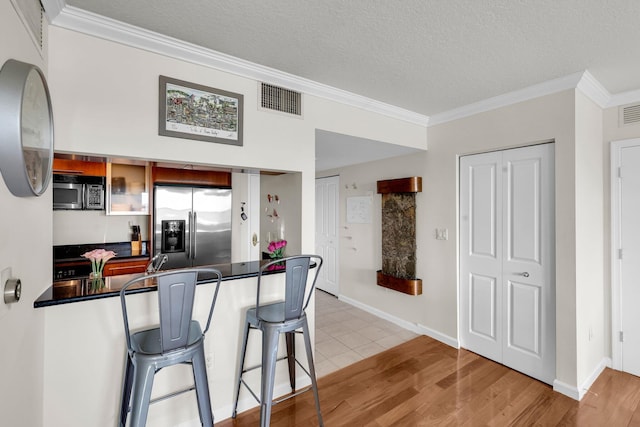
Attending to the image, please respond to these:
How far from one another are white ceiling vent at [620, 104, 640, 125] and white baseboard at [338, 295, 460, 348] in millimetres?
2647

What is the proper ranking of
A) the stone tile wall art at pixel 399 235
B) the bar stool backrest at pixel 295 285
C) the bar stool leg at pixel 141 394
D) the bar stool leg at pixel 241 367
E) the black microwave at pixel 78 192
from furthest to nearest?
1. the stone tile wall art at pixel 399 235
2. the black microwave at pixel 78 192
3. the bar stool leg at pixel 241 367
4. the bar stool backrest at pixel 295 285
5. the bar stool leg at pixel 141 394

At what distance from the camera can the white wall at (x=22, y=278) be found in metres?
1.05

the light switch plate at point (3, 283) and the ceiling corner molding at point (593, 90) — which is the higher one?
the ceiling corner molding at point (593, 90)

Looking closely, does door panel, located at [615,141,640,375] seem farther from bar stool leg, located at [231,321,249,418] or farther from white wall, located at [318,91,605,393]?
bar stool leg, located at [231,321,249,418]

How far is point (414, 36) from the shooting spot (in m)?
1.84

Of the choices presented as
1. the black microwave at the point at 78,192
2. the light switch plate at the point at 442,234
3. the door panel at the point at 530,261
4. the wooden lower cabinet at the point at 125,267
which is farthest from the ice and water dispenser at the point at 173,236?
the door panel at the point at 530,261

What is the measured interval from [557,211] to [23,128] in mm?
3363

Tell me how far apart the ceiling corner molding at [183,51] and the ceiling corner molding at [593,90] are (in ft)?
5.57

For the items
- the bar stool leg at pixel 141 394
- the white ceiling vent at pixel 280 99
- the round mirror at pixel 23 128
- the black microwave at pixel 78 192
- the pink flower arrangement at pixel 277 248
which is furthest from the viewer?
the black microwave at pixel 78 192

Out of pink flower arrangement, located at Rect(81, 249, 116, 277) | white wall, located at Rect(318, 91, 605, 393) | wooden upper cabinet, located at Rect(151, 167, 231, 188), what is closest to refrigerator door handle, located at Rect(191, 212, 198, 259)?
wooden upper cabinet, located at Rect(151, 167, 231, 188)

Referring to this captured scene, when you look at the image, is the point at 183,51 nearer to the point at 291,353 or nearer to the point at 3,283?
the point at 3,283

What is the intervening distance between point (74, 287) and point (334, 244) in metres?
3.81

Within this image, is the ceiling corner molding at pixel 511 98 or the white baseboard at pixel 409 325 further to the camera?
the white baseboard at pixel 409 325

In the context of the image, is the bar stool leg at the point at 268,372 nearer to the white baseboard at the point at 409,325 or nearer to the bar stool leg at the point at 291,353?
the bar stool leg at the point at 291,353
